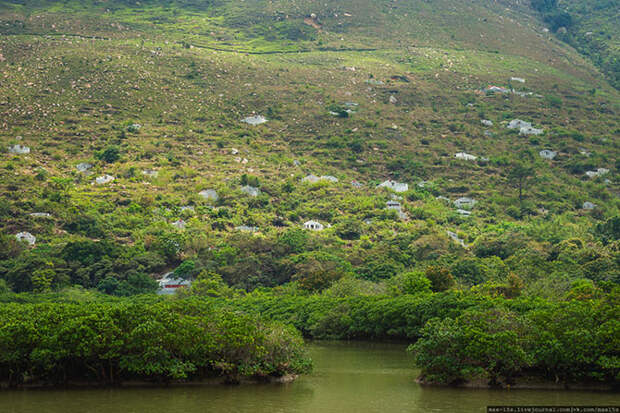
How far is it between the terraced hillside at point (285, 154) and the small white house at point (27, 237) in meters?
1.45

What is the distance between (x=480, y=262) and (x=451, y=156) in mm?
61330

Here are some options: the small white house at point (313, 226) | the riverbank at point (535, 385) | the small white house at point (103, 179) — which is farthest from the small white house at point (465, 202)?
the riverbank at point (535, 385)

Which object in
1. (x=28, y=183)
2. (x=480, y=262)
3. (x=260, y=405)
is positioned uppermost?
(x=260, y=405)

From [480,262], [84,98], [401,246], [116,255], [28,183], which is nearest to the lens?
[480,262]

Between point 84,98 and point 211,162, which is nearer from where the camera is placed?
point 211,162

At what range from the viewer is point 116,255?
93.6 metres

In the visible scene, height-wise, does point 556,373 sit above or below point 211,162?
above

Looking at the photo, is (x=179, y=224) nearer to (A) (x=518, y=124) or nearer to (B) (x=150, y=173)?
(B) (x=150, y=173)

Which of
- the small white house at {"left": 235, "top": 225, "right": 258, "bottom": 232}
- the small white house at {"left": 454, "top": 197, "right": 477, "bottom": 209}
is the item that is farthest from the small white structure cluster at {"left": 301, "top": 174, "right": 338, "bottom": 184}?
the small white house at {"left": 235, "top": 225, "right": 258, "bottom": 232}

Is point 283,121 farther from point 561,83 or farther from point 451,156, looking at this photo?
point 561,83

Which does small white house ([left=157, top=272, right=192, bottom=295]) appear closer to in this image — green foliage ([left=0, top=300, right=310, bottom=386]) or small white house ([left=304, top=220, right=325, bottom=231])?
small white house ([left=304, top=220, right=325, bottom=231])

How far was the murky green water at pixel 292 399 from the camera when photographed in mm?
32031

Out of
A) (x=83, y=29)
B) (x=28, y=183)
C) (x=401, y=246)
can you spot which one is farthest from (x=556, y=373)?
(x=83, y=29)

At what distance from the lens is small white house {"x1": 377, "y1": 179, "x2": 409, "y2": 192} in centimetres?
12991
